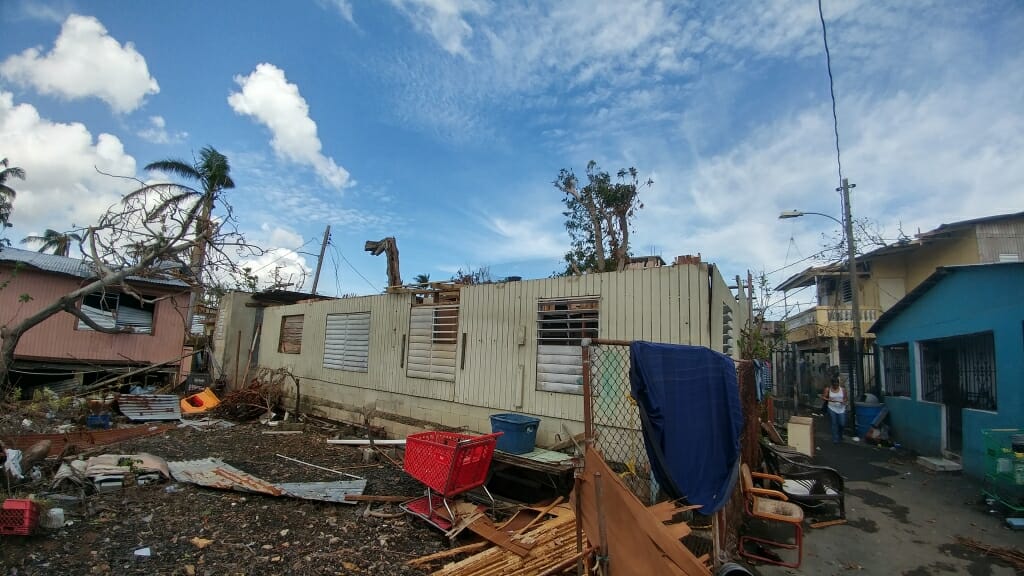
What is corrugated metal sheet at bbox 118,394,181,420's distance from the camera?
10539 millimetres

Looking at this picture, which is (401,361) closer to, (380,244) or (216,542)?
(380,244)

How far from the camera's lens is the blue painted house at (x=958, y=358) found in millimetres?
7676

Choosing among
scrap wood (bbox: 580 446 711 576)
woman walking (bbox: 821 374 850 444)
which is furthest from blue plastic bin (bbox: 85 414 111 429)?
woman walking (bbox: 821 374 850 444)

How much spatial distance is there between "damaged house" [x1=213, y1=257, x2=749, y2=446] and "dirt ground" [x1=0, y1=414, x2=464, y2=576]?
2.02 m

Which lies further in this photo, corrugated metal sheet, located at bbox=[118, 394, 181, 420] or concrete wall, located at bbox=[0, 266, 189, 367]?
concrete wall, located at bbox=[0, 266, 189, 367]

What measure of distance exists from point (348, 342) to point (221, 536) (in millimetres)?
6271

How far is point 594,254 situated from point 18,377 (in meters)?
19.3

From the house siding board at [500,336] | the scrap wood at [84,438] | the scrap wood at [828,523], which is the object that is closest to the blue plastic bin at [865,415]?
the scrap wood at [828,523]

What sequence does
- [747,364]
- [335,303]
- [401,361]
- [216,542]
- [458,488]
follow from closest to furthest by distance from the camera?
[216,542], [458,488], [747,364], [401,361], [335,303]

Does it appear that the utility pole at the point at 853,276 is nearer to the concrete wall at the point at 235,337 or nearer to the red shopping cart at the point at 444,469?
the red shopping cart at the point at 444,469

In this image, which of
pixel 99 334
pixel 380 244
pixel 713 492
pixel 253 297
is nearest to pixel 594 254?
pixel 380 244

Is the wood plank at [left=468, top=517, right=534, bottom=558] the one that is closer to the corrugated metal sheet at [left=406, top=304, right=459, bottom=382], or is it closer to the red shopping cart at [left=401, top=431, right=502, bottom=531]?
the red shopping cart at [left=401, top=431, right=502, bottom=531]

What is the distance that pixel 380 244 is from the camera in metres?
10.1

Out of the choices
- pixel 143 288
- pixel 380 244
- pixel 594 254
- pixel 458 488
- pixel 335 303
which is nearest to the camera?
pixel 458 488
